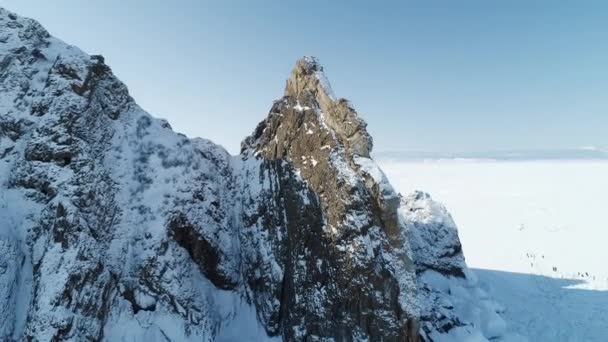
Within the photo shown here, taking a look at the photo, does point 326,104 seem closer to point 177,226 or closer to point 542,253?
point 177,226

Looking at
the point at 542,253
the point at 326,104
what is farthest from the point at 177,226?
the point at 542,253

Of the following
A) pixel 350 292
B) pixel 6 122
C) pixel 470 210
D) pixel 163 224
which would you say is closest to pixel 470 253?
pixel 470 210

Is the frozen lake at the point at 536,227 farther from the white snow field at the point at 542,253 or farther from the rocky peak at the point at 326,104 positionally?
the rocky peak at the point at 326,104

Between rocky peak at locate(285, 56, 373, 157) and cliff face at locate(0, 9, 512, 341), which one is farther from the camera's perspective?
rocky peak at locate(285, 56, 373, 157)

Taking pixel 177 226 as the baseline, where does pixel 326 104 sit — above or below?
above

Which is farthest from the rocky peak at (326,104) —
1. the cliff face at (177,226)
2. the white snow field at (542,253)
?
the white snow field at (542,253)

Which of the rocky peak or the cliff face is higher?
the rocky peak

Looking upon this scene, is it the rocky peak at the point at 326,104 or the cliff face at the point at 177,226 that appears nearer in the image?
the cliff face at the point at 177,226

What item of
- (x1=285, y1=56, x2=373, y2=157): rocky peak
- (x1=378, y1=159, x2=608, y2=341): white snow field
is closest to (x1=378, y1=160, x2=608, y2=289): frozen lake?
(x1=378, y1=159, x2=608, y2=341): white snow field

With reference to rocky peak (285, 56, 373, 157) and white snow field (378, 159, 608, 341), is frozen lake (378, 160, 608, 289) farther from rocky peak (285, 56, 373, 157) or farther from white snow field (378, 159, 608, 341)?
rocky peak (285, 56, 373, 157)
